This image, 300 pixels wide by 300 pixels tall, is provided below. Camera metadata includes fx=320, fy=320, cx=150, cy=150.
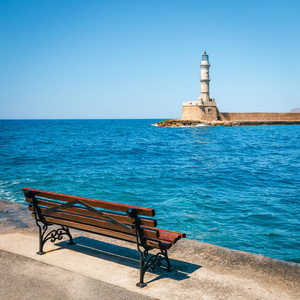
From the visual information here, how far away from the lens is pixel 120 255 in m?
4.18

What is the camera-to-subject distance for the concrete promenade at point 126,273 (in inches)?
125

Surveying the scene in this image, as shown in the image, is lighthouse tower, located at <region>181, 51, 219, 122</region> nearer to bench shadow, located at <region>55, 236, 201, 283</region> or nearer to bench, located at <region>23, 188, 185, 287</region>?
bench shadow, located at <region>55, 236, 201, 283</region>

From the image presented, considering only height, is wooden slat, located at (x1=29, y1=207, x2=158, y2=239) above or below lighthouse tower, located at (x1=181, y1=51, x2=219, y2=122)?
below

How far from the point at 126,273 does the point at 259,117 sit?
3181 inches

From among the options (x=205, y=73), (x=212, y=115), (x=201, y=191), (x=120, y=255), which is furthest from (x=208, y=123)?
(x=120, y=255)

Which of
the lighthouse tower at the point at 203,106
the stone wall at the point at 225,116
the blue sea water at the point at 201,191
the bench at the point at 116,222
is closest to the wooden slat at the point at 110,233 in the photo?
the bench at the point at 116,222

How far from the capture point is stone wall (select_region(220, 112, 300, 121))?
7519 cm

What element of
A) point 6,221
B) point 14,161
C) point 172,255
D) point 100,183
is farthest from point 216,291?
point 14,161

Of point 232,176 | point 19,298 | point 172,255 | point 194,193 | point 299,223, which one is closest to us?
point 19,298

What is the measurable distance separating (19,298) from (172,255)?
1950 mm

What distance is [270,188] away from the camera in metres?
11.9

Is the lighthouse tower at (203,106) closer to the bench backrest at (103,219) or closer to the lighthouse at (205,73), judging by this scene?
the lighthouse at (205,73)

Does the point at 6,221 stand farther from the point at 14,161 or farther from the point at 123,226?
the point at 14,161

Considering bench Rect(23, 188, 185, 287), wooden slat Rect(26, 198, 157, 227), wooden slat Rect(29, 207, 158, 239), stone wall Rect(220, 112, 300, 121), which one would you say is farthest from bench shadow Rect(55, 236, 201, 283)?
stone wall Rect(220, 112, 300, 121)
